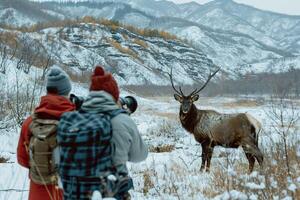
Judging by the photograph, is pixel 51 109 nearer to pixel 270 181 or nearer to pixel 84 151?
pixel 84 151

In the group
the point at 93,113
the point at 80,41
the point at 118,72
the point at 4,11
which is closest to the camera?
the point at 93,113

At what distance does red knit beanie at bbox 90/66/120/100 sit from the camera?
134 inches

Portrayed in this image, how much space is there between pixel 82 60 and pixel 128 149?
64793 mm

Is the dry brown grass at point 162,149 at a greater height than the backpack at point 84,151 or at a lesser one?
lesser

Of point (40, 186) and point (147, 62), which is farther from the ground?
point (147, 62)

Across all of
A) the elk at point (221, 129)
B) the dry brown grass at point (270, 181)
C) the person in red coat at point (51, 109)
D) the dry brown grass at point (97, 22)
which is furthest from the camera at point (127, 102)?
the dry brown grass at point (97, 22)

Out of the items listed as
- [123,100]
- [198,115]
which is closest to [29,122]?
[123,100]

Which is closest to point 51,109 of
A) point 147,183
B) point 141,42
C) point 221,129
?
point 147,183

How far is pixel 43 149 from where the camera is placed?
11.6 feet

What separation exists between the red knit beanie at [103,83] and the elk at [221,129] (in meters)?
4.85

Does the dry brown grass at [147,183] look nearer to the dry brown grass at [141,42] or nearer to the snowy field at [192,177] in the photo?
the snowy field at [192,177]

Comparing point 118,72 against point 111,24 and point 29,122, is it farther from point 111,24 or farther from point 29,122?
point 29,122

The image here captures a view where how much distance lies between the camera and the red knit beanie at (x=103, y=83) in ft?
11.2

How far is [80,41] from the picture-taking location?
253 feet
